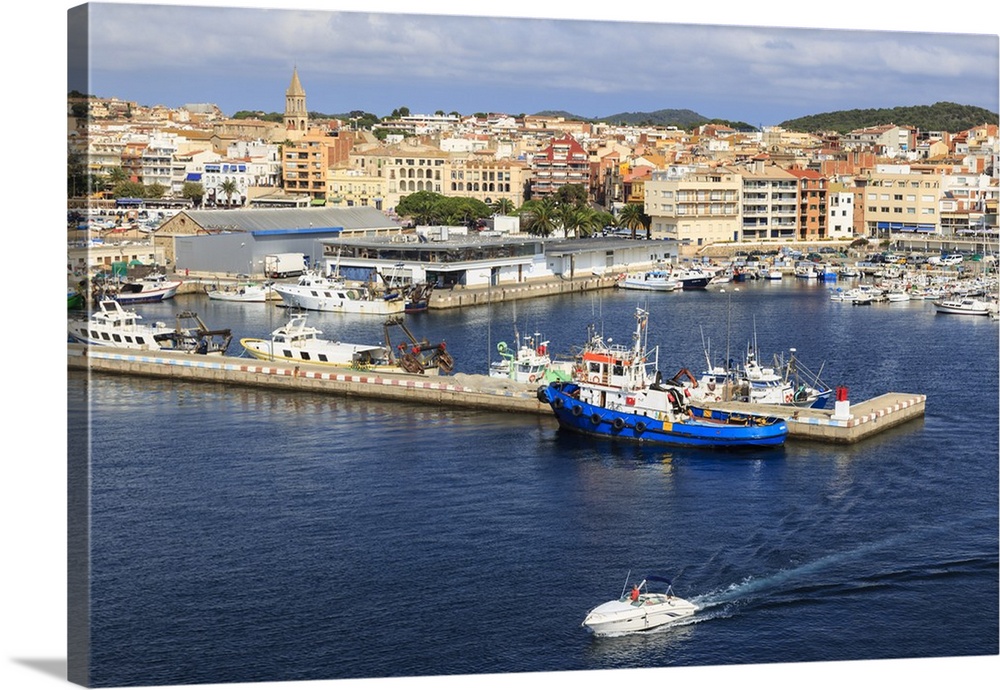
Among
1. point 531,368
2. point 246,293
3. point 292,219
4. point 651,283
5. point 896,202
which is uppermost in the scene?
point 896,202

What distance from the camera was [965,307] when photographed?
21188mm

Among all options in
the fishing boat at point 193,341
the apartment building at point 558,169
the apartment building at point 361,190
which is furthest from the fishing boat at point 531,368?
the apartment building at point 558,169

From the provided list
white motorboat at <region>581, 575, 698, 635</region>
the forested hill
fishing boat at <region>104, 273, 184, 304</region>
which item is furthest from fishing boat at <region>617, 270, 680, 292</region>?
white motorboat at <region>581, 575, 698, 635</region>

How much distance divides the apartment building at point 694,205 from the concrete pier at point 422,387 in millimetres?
16627

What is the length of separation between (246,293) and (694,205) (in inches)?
446

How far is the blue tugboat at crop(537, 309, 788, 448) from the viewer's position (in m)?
11.9

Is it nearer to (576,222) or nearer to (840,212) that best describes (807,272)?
(576,222)

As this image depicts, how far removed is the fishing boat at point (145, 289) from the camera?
70.5 ft

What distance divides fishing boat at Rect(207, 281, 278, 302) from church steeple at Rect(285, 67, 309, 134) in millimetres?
17002

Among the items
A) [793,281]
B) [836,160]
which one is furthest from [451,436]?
[836,160]

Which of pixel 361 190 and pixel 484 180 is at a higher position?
pixel 484 180

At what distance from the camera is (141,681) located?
6402 mm

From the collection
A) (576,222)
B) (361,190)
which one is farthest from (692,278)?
(361,190)

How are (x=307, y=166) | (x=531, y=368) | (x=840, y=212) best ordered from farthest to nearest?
1. (x=307, y=166)
2. (x=840, y=212)
3. (x=531, y=368)
